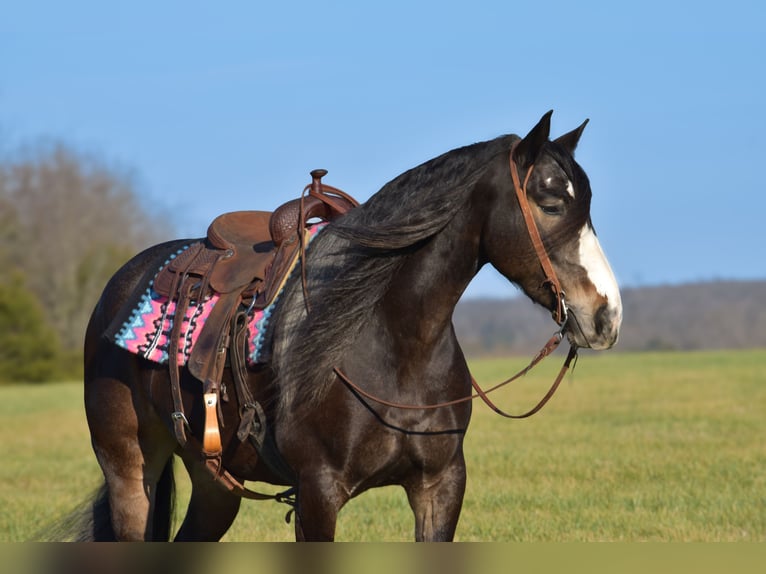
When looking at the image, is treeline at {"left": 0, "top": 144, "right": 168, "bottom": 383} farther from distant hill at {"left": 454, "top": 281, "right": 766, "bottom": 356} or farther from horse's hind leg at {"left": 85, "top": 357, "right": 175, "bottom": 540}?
horse's hind leg at {"left": 85, "top": 357, "right": 175, "bottom": 540}

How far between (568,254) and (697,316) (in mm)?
64714

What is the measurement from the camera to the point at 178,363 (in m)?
5.01

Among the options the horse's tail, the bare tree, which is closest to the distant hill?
the bare tree

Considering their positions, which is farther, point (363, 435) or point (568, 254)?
point (363, 435)

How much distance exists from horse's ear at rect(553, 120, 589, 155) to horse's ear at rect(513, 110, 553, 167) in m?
0.14

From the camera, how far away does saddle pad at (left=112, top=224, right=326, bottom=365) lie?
4.84m

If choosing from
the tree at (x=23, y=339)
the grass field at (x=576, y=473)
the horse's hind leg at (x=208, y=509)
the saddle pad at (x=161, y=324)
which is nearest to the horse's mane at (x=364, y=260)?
the saddle pad at (x=161, y=324)

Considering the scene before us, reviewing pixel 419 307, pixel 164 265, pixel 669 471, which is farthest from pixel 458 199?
pixel 669 471

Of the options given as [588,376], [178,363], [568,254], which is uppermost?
[568,254]

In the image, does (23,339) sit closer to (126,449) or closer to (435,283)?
(126,449)

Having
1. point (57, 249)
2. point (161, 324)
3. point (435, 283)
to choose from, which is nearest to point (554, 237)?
point (435, 283)

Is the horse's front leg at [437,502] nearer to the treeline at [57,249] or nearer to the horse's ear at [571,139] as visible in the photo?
the horse's ear at [571,139]

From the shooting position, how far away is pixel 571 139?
4238 mm

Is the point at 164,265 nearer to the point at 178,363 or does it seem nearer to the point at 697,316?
the point at 178,363
